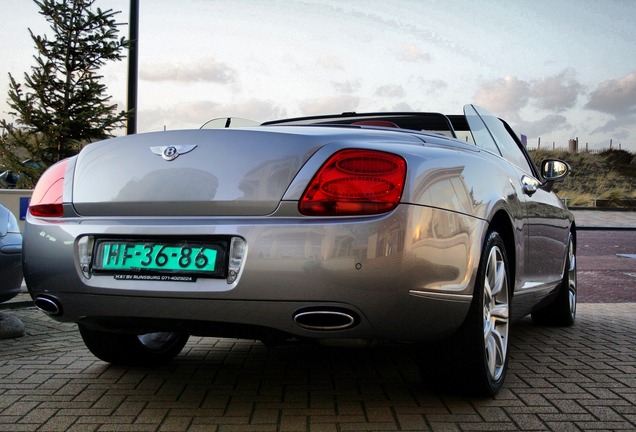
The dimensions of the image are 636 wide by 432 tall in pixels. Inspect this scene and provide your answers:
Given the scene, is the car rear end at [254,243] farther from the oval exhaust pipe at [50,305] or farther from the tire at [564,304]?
the tire at [564,304]

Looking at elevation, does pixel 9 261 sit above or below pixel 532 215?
below

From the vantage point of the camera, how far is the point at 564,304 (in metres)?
6.16

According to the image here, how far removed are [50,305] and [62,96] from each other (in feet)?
34.2

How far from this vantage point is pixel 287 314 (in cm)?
303

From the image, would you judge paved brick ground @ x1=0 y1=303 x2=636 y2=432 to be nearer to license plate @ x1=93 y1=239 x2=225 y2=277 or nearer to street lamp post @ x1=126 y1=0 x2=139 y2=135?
license plate @ x1=93 y1=239 x2=225 y2=277

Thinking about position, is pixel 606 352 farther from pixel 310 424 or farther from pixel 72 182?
pixel 72 182

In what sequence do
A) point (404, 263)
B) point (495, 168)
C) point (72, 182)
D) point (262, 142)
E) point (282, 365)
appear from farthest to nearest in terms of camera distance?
point (282, 365), point (495, 168), point (72, 182), point (262, 142), point (404, 263)

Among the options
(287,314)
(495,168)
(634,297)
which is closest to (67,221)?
(287,314)

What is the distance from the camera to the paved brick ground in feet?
10.8

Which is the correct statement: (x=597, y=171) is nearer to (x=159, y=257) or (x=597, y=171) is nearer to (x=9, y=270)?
(x=9, y=270)

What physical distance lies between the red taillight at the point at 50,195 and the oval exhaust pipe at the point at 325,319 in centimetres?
124

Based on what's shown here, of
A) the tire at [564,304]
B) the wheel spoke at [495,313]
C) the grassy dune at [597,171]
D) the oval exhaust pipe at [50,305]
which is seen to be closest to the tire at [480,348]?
the wheel spoke at [495,313]

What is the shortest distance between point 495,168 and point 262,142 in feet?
4.60

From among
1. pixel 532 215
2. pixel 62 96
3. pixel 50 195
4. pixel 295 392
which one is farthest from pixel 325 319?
pixel 62 96
